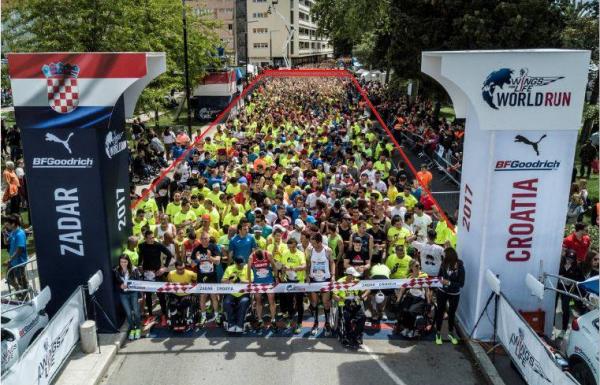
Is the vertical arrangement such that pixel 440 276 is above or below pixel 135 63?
below

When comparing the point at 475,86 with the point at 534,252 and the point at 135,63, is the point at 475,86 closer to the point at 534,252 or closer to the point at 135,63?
the point at 534,252

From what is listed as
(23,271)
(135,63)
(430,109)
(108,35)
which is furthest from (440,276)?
(430,109)

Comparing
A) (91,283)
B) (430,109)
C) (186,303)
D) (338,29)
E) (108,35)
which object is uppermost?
(338,29)

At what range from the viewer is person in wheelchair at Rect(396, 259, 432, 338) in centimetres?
891

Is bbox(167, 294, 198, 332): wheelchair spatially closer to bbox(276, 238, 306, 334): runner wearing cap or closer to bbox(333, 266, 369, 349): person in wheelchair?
bbox(276, 238, 306, 334): runner wearing cap

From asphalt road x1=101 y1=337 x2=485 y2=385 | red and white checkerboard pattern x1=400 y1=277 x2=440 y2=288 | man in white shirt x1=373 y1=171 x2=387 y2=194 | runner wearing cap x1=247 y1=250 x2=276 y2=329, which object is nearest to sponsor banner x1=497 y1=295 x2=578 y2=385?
asphalt road x1=101 y1=337 x2=485 y2=385

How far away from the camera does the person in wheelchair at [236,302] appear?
9055 millimetres

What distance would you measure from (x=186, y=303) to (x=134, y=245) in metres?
1.41

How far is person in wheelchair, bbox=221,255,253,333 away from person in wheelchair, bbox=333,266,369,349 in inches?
65.0

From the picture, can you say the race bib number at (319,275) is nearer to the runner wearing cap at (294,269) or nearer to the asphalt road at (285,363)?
the runner wearing cap at (294,269)

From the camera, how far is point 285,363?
8.30 m

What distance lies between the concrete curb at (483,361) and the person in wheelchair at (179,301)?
475 cm

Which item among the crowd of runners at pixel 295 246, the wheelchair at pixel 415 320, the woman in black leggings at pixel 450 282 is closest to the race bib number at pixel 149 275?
the crowd of runners at pixel 295 246

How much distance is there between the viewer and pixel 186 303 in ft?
29.9
